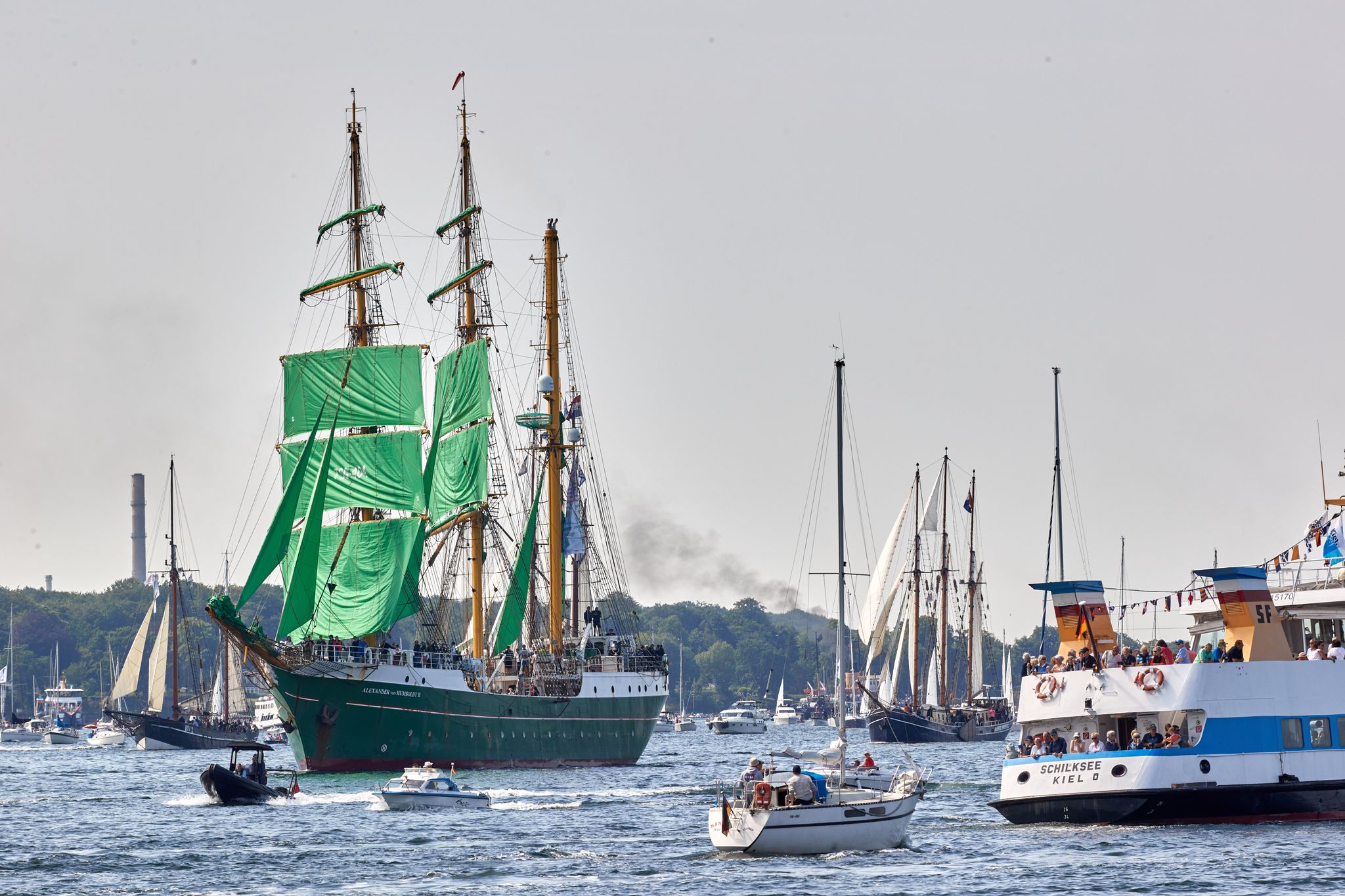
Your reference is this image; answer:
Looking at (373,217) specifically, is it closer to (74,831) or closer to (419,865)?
(74,831)

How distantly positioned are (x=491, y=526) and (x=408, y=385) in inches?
349

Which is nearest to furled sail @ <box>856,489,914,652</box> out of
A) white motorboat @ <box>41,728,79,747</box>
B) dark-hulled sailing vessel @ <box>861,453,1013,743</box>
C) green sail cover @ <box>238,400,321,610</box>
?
dark-hulled sailing vessel @ <box>861,453,1013,743</box>

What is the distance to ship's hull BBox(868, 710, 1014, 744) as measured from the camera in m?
133

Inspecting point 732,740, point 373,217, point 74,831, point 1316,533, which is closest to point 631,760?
point 373,217

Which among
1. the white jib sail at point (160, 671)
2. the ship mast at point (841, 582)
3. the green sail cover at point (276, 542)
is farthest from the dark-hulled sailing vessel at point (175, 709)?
the ship mast at point (841, 582)

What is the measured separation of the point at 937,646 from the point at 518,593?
178ft

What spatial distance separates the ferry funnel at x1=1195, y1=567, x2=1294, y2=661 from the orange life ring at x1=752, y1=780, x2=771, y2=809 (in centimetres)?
1333

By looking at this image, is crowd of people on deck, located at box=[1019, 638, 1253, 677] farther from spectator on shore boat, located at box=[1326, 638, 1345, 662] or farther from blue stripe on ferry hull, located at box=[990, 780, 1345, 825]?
blue stripe on ferry hull, located at box=[990, 780, 1345, 825]

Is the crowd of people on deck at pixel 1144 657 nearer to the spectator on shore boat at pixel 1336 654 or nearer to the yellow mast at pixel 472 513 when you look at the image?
the spectator on shore boat at pixel 1336 654

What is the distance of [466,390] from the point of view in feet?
354

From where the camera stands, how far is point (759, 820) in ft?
159

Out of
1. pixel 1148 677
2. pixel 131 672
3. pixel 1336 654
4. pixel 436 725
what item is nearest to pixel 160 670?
pixel 131 672

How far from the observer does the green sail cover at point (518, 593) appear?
98.2 meters

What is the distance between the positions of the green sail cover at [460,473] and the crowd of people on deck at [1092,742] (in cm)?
5595
